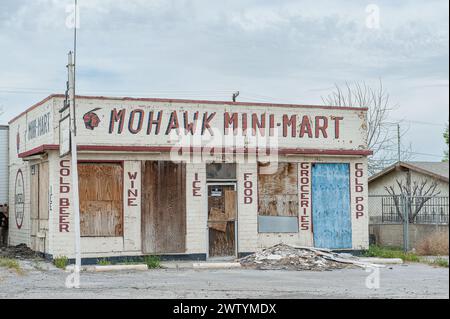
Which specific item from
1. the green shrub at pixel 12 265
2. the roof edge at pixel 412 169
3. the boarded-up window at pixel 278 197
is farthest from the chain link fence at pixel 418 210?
the green shrub at pixel 12 265

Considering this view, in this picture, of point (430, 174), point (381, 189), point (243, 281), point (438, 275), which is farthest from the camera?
point (381, 189)

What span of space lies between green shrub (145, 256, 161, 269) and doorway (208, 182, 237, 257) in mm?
1834

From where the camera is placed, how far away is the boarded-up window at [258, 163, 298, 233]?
79.2ft

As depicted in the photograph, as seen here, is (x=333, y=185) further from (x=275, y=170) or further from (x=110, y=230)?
(x=110, y=230)

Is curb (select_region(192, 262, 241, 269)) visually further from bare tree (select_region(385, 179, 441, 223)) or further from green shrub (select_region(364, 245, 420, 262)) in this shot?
bare tree (select_region(385, 179, 441, 223))

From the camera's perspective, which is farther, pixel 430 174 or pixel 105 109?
pixel 430 174

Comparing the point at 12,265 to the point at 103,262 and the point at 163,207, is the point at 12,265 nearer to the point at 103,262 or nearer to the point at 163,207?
the point at 103,262

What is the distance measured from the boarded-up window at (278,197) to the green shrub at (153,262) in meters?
3.36

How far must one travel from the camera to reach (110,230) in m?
22.7

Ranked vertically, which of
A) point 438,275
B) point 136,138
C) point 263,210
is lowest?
point 438,275

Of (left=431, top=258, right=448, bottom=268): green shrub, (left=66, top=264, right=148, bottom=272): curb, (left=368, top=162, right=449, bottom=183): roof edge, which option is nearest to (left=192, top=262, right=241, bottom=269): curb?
(left=66, top=264, right=148, bottom=272): curb

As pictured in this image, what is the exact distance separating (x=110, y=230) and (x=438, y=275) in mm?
8936

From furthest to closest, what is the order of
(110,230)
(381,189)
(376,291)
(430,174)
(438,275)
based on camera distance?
1. (381,189)
2. (430,174)
3. (110,230)
4. (438,275)
5. (376,291)

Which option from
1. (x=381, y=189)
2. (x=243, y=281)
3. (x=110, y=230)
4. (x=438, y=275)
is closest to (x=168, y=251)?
(x=110, y=230)
